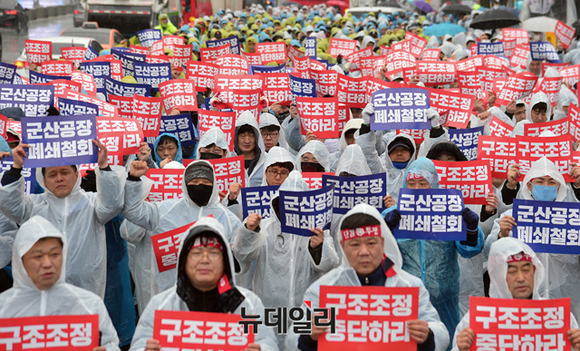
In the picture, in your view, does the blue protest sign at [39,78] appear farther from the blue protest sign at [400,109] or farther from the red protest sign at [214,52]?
the blue protest sign at [400,109]

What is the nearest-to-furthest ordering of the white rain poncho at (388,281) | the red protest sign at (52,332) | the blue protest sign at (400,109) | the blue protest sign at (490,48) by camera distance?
the red protest sign at (52,332)
the white rain poncho at (388,281)
the blue protest sign at (400,109)
the blue protest sign at (490,48)

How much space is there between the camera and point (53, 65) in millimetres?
10227

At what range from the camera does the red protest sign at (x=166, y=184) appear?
5.72m

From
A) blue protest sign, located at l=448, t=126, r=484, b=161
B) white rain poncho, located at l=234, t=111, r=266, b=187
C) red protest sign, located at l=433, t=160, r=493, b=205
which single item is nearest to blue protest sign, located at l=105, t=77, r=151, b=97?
white rain poncho, located at l=234, t=111, r=266, b=187

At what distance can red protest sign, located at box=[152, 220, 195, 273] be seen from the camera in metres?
4.85

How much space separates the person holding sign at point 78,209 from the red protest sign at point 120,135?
1.03 m

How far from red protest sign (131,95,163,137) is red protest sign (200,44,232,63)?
179 inches

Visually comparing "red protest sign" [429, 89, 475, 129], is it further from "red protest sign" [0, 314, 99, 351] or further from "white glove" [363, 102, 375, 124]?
"red protest sign" [0, 314, 99, 351]

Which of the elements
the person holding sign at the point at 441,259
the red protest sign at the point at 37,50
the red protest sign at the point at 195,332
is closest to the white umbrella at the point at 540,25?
the red protest sign at the point at 37,50

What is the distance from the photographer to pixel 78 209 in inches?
195

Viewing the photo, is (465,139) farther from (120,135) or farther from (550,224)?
(120,135)

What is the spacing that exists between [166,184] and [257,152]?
1.34 meters

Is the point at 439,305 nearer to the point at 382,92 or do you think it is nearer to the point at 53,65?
the point at 382,92

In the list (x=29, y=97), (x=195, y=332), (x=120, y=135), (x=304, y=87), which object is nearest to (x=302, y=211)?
(x=195, y=332)
